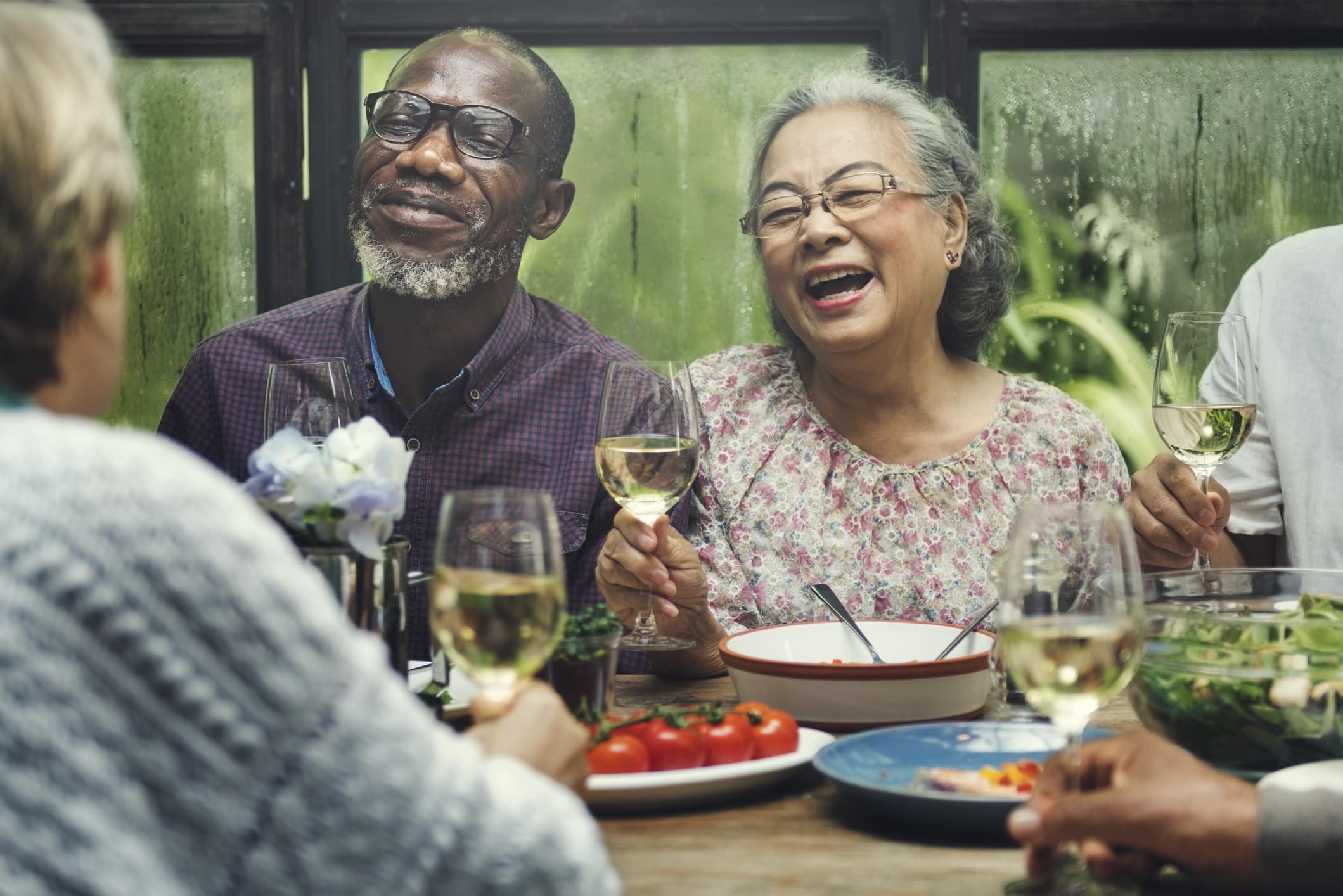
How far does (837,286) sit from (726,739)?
113 centimetres

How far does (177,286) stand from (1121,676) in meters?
2.69

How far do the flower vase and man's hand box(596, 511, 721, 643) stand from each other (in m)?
0.38

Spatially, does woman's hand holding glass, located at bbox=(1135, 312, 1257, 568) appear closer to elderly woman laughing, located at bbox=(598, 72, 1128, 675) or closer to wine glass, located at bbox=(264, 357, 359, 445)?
elderly woman laughing, located at bbox=(598, 72, 1128, 675)

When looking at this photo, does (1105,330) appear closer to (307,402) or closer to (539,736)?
(307,402)

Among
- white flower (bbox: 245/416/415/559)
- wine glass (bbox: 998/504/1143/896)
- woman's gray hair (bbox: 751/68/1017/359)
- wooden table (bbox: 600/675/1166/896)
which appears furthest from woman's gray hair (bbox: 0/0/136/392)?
woman's gray hair (bbox: 751/68/1017/359)

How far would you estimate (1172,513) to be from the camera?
5.42 feet

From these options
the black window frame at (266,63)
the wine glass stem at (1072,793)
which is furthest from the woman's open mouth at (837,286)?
the black window frame at (266,63)

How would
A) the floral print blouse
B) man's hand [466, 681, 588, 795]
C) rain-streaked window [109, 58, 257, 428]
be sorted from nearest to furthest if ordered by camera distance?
1. man's hand [466, 681, 588, 795]
2. the floral print blouse
3. rain-streaked window [109, 58, 257, 428]

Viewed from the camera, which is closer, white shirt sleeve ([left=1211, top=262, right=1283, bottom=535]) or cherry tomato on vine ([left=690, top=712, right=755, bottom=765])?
cherry tomato on vine ([left=690, top=712, right=755, bottom=765])

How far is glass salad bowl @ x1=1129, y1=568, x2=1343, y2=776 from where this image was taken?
38.8 inches

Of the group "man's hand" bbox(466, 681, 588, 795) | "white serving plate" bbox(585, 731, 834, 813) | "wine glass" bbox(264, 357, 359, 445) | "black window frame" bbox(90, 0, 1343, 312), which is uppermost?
"black window frame" bbox(90, 0, 1343, 312)

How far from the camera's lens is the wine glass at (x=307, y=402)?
4.13 ft

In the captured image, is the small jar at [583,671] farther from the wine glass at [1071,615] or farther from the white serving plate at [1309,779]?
the white serving plate at [1309,779]

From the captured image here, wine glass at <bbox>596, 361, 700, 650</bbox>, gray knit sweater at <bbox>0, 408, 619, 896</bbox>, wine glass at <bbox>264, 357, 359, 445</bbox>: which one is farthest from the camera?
wine glass at <bbox>596, 361, 700, 650</bbox>
